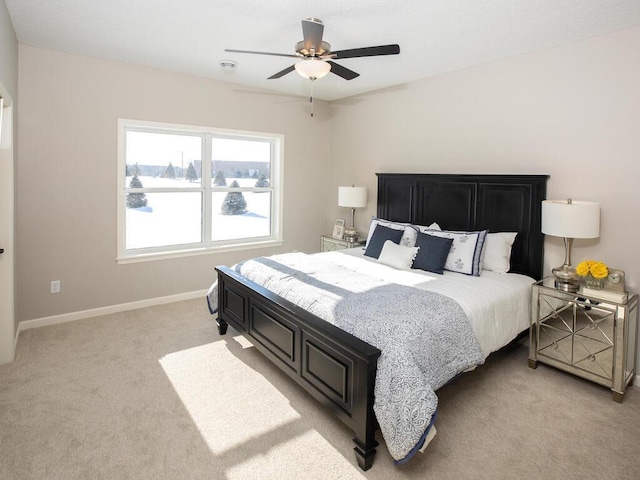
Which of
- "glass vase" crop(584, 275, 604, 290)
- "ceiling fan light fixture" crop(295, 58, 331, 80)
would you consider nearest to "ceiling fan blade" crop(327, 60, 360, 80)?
"ceiling fan light fixture" crop(295, 58, 331, 80)

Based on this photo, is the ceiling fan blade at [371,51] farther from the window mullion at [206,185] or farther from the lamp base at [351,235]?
the lamp base at [351,235]

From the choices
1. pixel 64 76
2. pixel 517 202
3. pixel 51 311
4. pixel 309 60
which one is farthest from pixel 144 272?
pixel 517 202

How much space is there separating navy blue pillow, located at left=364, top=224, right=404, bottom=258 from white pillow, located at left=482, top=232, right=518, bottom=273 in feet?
2.74

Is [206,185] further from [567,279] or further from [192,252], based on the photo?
[567,279]

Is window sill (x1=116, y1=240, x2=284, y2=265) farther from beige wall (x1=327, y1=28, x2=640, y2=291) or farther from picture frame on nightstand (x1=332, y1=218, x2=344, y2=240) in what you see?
beige wall (x1=327, y1=28, x2=640, y2=291)

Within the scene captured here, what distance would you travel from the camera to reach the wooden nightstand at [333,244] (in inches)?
201

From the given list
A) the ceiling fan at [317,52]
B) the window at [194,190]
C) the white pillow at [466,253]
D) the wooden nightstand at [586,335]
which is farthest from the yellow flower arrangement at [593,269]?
the window at [194,190]

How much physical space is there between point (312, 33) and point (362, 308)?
1774 millimetres

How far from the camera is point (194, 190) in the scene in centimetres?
483

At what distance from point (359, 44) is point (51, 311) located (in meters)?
3.89

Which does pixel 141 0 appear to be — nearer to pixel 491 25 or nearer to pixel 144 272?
pixel 491 25

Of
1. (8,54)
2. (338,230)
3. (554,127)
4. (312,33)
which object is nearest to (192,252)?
(338,230)

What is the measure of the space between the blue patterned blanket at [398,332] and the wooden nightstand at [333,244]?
1.77 metres

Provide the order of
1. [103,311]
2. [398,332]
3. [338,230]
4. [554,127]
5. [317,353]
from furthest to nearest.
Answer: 1. [338,230]
2. [103,311]
3. [554,127]
4. [317,353]
5. [398,332]
